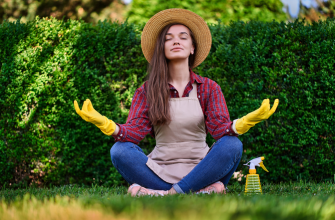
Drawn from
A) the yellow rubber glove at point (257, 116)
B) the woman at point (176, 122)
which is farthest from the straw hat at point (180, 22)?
the yellow rubber glove at point (257, 116)

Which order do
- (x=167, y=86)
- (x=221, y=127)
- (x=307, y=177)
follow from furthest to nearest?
(x=307, y=177) → (x=167, y=86) → (x=221, y=127)

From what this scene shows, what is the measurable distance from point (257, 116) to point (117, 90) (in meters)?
1.85

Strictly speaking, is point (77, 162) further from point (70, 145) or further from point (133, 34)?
point (133, 34)

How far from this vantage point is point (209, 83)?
2553mm

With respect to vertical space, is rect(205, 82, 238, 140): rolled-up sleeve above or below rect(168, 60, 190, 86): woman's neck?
below

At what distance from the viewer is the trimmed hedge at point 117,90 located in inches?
121

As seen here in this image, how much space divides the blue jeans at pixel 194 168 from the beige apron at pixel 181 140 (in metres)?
0.14

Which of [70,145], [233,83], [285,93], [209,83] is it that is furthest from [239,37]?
[70,145]

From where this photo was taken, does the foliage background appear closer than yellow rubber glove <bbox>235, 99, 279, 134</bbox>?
No

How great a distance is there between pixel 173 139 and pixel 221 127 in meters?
0.41

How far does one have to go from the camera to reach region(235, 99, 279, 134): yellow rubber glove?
195 cm

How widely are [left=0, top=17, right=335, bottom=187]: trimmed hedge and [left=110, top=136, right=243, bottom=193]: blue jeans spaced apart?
995 mm

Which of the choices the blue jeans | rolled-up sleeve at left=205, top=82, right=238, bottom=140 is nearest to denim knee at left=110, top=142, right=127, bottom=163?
the blue jeans

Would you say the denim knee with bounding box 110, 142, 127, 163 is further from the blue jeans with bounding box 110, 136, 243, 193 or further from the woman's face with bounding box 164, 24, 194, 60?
the woman's face with bounding box 164, 24, 194, 60
